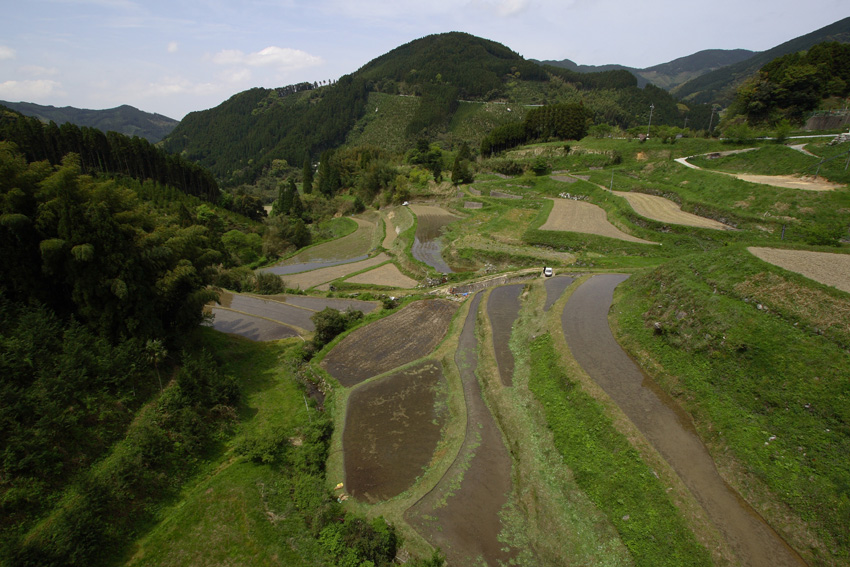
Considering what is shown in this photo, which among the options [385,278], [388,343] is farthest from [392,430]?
[385,278]

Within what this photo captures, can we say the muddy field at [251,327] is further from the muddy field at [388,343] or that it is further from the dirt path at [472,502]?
the dirt path at [472,502]

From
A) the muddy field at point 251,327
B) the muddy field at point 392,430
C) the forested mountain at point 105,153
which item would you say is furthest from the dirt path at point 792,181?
the forested mountain at point 105,153

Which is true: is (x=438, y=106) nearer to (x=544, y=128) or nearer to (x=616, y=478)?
(x=544, y=128)

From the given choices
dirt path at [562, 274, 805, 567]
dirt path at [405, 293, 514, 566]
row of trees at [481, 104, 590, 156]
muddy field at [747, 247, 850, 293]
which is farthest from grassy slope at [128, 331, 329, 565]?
row of trees at [481, 104, 590, 156]

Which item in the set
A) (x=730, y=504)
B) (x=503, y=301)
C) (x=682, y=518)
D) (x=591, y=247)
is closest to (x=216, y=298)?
(x=503, y=301)

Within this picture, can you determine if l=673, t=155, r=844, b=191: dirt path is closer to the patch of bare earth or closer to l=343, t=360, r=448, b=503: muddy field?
l=343, t=360, r=448, b=503: muddy field

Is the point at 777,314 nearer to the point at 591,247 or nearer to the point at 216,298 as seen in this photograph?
the point at 591,247
